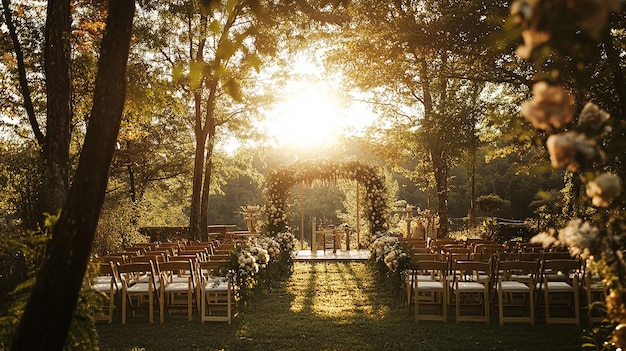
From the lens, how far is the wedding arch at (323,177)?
15969 mm

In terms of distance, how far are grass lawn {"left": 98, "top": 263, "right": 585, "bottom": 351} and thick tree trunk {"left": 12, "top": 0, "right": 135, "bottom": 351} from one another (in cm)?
338

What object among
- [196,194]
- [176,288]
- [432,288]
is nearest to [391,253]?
[432,288]

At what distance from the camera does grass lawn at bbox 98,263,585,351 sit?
663 cm

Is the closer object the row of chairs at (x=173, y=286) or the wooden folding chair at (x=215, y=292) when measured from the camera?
the row of chairs at (x=173, y=286)

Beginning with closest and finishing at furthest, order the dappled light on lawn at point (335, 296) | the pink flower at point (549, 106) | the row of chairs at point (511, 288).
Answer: the pink flower at point (549, 106) < the row of chairs at point (511, 288) < the dappled light on lawn at point (335, 296)

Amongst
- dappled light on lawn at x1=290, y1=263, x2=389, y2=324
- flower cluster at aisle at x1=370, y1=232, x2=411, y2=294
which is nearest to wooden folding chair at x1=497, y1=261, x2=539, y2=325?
flower cluster at aisle at x1=370, y1=232, x2=411, y2=294

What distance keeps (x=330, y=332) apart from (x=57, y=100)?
4.77 metres

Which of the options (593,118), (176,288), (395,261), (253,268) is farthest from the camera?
(395,261)

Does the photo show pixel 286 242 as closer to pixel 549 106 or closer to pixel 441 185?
pixel 441 185

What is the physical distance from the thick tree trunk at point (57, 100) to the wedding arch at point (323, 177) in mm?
8863

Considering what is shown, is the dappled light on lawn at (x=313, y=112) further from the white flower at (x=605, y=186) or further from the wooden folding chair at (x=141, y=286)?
the white flower at (x=605, y=186)

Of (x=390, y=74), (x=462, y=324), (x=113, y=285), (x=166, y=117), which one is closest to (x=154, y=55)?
(x=166, y=117)

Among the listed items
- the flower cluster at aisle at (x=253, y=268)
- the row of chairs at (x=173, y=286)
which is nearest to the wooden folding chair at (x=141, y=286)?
the row of chairs at (x=173, y=286)

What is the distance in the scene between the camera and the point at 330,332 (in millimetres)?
7371
